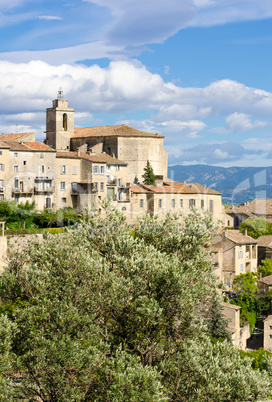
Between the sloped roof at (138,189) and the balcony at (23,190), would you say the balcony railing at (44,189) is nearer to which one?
the balcony at (23,190)

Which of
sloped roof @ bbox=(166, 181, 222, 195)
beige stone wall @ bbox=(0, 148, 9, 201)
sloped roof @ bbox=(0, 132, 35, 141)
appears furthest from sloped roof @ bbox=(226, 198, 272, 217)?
beige stone wall @ bbox=(0, 148, 9, 201)

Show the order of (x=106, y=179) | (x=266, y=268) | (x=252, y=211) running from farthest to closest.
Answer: (x=252, y=211) < (x=266, y=268) < (x=106, y=179)

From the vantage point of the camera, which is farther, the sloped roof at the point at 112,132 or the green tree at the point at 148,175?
the sloped roof at the point at 112,132

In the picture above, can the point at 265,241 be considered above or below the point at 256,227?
below

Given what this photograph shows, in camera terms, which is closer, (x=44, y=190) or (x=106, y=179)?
(x=44, y=190)

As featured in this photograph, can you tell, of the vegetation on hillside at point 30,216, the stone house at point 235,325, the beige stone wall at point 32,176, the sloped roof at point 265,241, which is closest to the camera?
the stone house at point 235,325

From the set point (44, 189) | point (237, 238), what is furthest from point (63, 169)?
point (237, 238)

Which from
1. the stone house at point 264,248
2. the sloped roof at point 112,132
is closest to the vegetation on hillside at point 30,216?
the sloped roof at point 112,132

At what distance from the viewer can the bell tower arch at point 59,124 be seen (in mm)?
→ 65438

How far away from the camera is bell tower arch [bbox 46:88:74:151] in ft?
215

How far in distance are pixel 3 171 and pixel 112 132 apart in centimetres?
1990

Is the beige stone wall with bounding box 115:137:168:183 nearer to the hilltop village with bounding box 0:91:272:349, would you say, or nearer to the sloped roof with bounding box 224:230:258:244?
the hilltop village with bounding box 0:91:272:349

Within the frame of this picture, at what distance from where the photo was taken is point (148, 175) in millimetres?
65688

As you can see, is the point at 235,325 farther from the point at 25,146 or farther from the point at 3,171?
the point at 25,146
